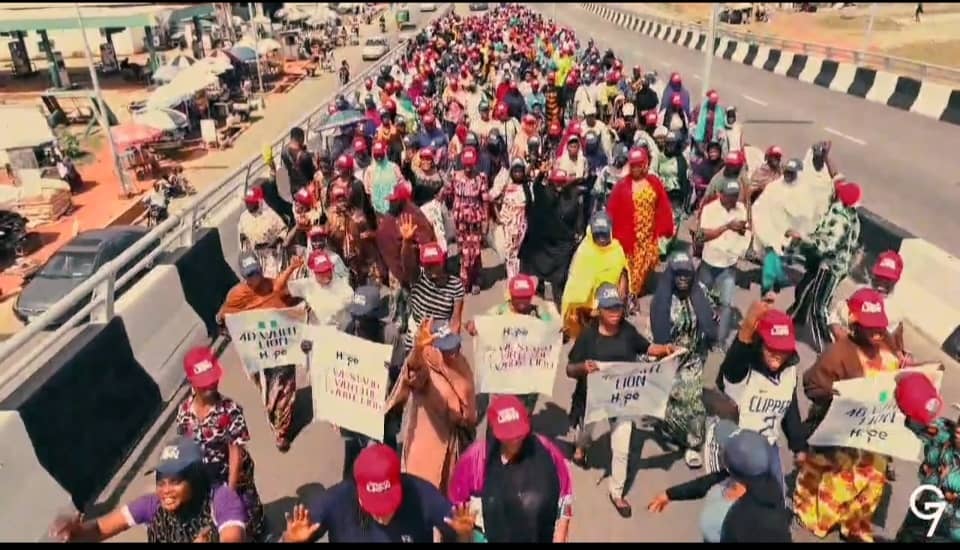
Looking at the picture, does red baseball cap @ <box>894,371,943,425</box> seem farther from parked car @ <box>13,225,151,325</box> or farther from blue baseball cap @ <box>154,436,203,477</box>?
parked car @ <box>13,225,151,325</box>

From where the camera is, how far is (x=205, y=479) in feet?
11.8

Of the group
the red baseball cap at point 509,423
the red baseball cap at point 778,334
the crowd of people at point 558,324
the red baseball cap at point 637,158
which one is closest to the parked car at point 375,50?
the crowd of people at point 558,324

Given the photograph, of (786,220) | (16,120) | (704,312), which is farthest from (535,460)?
(16,120)

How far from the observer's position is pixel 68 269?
41.2 ft

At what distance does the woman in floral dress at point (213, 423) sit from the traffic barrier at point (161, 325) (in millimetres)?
2630

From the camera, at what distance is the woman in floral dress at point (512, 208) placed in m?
7.93

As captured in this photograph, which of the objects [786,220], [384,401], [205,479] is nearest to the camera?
[205,479]

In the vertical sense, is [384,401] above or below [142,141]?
above

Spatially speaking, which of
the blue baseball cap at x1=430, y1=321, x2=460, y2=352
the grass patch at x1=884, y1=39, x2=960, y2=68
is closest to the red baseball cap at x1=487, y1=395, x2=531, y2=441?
the blue baseball cap at x1=430, y1=321, x2=460, y2=352

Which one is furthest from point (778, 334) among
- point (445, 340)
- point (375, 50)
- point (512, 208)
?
point (375, 50)

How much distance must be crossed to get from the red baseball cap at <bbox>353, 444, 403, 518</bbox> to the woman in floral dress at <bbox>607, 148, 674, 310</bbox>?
4575 millimetres

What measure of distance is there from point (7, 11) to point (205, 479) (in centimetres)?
4663
